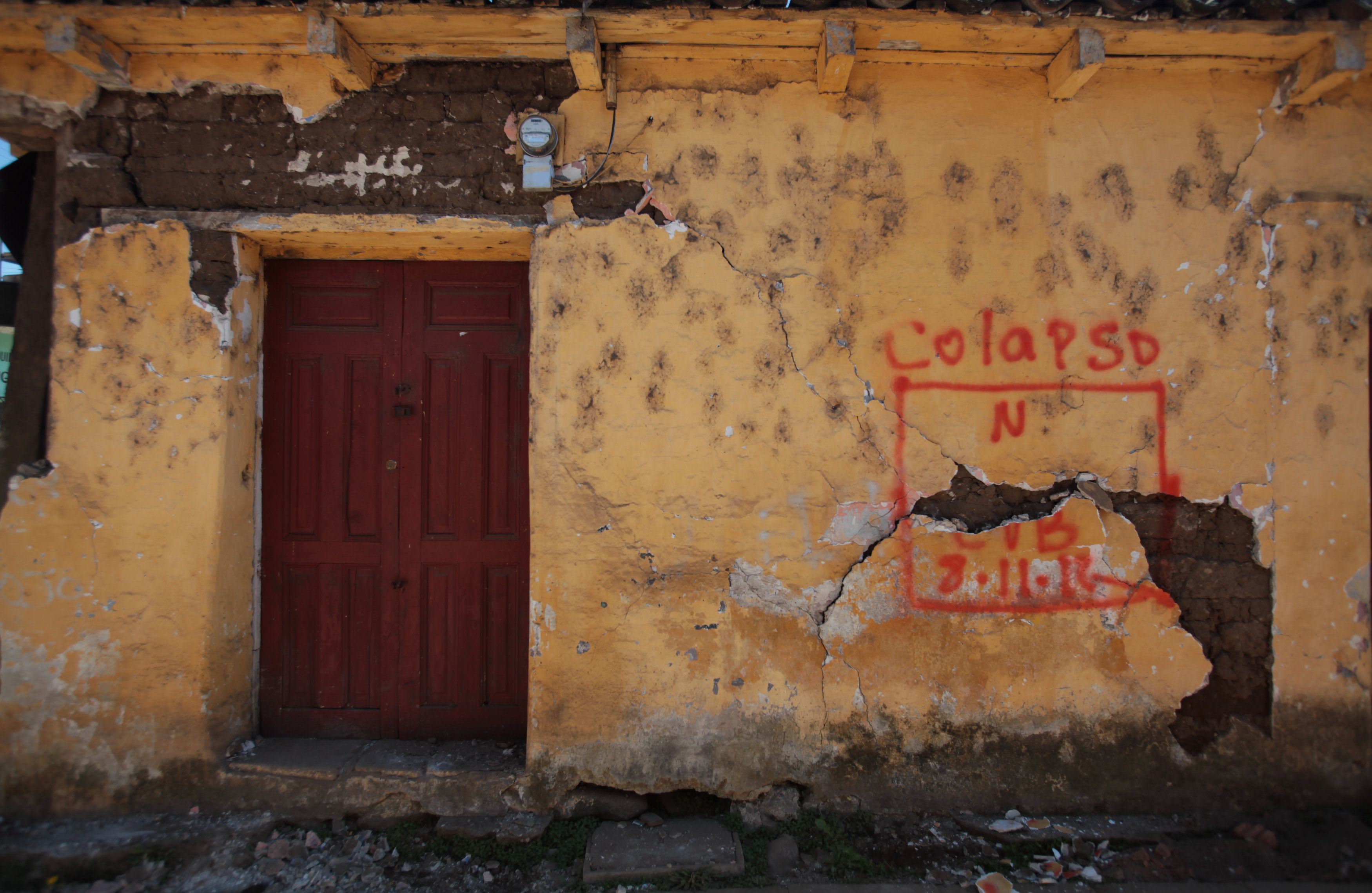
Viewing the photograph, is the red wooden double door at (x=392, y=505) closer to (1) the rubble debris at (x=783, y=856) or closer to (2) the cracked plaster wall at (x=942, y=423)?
(2) the cracked plaster wall at (x=942, y=423)

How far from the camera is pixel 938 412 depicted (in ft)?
9.87

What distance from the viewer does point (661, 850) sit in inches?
108

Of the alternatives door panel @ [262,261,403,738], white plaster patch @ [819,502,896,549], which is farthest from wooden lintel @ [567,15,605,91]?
white plaster patch @ [819,502,896,549]

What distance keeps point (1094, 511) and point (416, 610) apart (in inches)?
126

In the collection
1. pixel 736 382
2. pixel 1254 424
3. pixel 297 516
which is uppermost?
pixel 736 382

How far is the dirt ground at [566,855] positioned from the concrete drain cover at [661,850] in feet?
0.13

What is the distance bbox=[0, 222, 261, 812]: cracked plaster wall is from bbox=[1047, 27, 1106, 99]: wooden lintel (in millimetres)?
3811

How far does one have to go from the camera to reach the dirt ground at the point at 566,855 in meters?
2.65

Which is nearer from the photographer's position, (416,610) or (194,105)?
(194,105)

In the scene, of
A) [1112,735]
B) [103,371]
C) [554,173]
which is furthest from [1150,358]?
[103,371]

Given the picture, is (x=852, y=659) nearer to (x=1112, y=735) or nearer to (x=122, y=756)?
(x=1112, y=735)

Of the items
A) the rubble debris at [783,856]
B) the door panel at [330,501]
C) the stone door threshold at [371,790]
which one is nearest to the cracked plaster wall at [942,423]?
the rubble debris at [783,856]

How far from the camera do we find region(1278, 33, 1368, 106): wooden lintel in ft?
9.09

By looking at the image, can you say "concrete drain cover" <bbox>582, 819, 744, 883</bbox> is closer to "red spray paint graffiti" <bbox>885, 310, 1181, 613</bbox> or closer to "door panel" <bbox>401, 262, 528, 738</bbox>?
"door panel" <bbox>401, 262, 528, 738</bbox>
